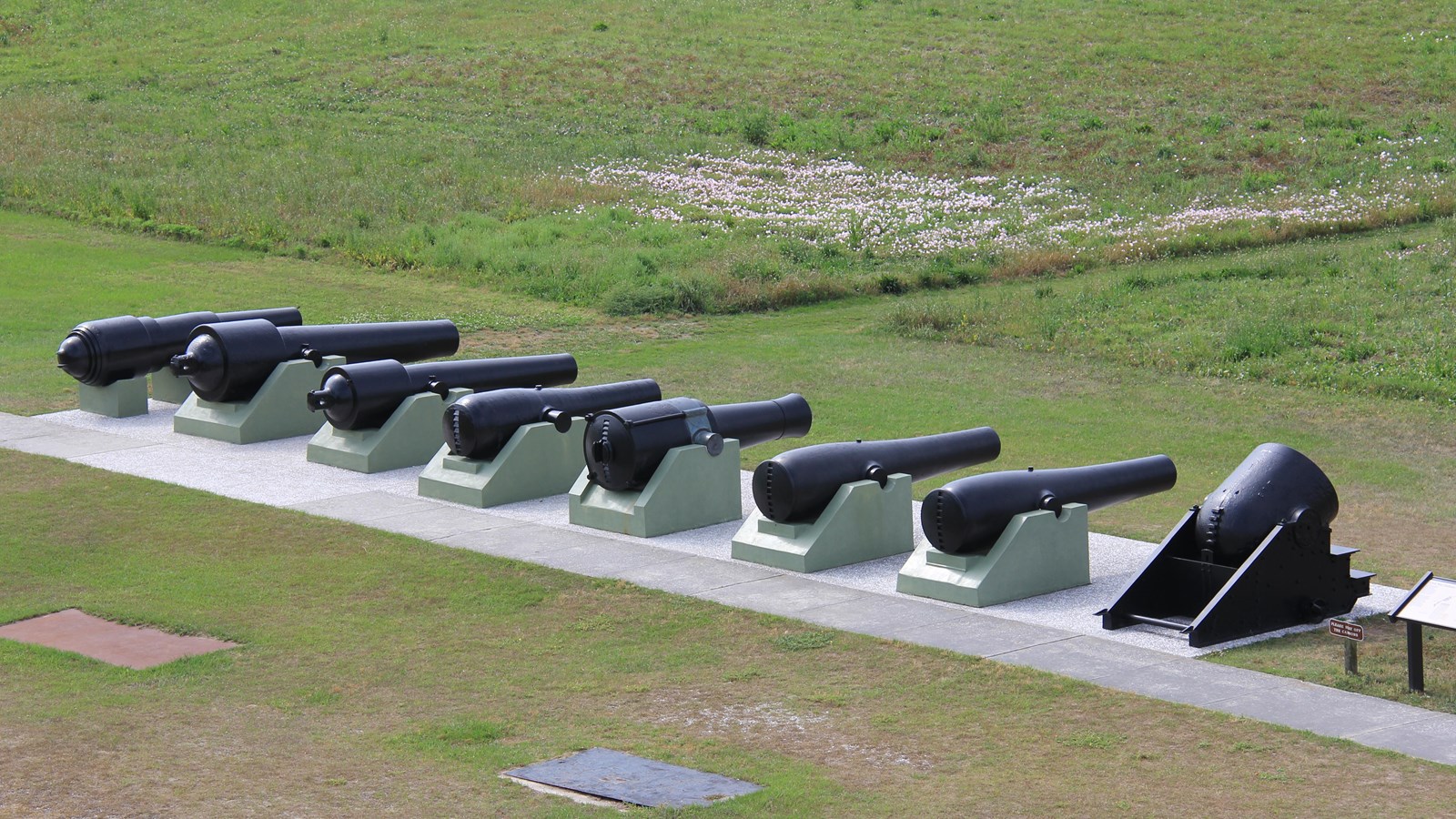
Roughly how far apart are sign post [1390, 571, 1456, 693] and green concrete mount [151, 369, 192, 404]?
1261cm

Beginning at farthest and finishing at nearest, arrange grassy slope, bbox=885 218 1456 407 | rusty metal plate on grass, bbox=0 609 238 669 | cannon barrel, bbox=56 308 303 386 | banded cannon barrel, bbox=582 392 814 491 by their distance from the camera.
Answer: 1. grassy slope, bbox=885 218 1456 407
2. cannon barrel, bbox=56 308 303 386
3. banded cannon barrel, bbox=582 392 814 491
4. rusty metal plate on grass, bbox=0 609 238 669

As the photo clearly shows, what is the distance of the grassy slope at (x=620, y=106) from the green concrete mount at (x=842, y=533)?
12.6 m

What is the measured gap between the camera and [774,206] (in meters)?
30.2

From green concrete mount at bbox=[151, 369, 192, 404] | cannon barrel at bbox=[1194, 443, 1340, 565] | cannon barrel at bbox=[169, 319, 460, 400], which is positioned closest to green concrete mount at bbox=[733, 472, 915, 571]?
cannon barrel at bbox=[1194, 443, 1340, 565]

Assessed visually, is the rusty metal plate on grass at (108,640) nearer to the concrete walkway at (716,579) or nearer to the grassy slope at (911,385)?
the concrete walkway at (716,579)

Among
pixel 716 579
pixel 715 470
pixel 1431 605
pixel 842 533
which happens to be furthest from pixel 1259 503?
pixel 715 470

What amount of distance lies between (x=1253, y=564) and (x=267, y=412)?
9453 millimetres

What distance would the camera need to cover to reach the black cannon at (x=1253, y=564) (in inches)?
383

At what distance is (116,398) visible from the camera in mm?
16781

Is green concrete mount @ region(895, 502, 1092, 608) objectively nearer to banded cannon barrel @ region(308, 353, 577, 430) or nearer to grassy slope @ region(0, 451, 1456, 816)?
grassy slope @ region(0, 451, 1456, 816)

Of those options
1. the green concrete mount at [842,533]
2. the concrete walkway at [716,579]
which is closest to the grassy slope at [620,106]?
the concrete walkway at [716,579]

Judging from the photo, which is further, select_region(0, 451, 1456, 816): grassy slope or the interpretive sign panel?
the interpretive sign panel

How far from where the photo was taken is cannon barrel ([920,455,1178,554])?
10.4 meters

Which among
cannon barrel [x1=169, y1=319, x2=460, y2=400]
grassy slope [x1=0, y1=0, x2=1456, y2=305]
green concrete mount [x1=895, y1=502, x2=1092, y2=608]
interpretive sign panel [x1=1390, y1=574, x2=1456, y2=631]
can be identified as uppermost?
grassy slope [x1=0, y1=0, x2=1456, y2=305]
